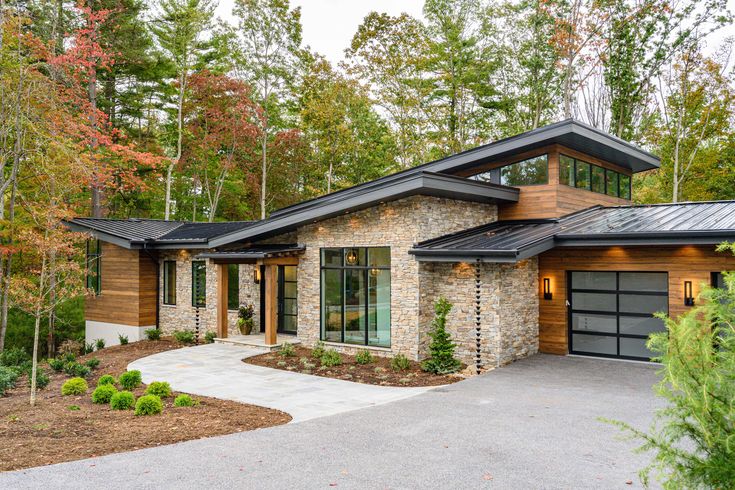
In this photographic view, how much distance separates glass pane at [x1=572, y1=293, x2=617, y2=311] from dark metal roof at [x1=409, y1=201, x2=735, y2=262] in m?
1.55

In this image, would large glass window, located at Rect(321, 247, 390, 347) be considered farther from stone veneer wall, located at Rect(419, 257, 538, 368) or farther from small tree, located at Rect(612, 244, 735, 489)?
small tree, located at Rect(612, 244, 735, 489)

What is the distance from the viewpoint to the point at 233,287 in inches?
646

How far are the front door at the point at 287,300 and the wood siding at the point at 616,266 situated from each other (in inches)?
281

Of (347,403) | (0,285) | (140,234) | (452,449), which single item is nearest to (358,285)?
(347,403)

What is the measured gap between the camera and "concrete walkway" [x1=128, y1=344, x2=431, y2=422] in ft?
27.3

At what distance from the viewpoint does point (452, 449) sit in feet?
19.8

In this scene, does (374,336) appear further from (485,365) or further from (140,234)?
(140,234)

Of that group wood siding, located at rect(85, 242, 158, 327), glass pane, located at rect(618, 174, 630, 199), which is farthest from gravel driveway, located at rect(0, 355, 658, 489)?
wood siding, located at rect(85, 242, 158, 327)

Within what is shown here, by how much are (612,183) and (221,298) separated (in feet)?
38.9

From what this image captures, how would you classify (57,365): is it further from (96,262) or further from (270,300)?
A: (96,262)

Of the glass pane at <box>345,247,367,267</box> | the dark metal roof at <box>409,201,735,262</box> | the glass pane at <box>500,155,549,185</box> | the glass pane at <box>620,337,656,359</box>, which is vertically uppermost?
the glass pane at <box>500,155,549,185</box>

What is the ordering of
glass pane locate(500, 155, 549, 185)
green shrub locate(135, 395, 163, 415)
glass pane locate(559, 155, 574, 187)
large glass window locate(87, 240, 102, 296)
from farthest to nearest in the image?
large glass window locate(87, 240, 102, 296)
glass pane locate(500, 155, 549, 185)
glass pane locate(559, 155, 574, 187)
green shrub locate(135, 395, 163, 415)

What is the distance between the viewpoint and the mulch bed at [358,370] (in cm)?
995

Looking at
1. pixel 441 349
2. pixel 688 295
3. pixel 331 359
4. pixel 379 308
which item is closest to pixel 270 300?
pixel 331 359
